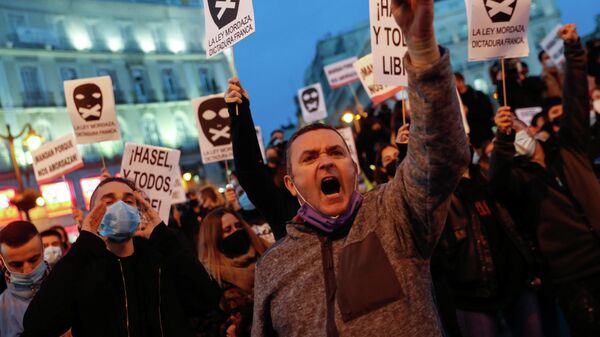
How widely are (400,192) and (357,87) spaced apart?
76454mm

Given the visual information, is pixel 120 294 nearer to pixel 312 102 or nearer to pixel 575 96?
pixel 575 96

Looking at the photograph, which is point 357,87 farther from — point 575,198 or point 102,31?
point 575,198

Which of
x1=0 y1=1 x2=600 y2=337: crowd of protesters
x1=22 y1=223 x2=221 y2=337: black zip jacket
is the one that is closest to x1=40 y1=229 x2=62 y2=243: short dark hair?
x1=0 y1=1 x2=600 y2=337: crowd of protesters

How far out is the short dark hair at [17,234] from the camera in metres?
3.65

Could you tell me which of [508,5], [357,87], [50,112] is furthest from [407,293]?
[357,87]

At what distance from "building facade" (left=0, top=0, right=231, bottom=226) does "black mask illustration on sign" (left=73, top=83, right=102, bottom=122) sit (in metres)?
33.7

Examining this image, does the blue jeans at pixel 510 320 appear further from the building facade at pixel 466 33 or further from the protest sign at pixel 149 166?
the building facade at pixel 466 33

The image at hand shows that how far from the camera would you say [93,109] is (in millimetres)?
7594

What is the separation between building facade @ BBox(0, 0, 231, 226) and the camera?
1640 inches

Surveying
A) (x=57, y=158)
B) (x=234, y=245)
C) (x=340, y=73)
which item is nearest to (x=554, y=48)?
(x=340, y=73)

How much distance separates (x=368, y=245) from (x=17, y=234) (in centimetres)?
247

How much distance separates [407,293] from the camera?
6.88 ft

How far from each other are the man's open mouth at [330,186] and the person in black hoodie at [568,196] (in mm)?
2394

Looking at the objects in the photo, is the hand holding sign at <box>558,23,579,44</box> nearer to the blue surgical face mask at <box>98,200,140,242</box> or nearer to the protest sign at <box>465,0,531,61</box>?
the protest sign at <box>465,0,531,61</box>
